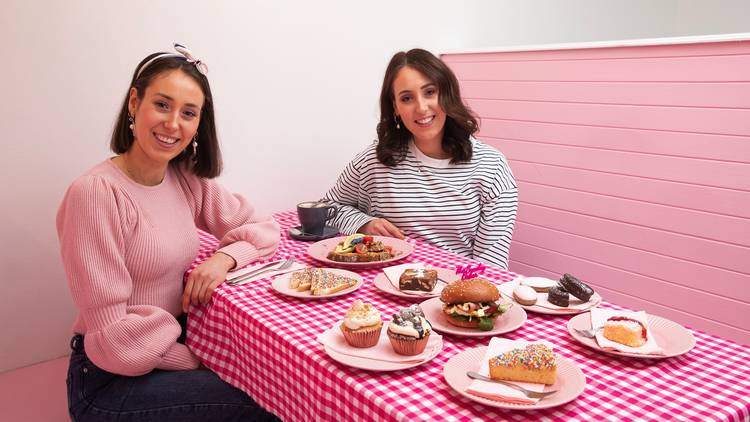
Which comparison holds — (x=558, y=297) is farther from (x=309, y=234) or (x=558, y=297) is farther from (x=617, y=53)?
(x=617, y=53)

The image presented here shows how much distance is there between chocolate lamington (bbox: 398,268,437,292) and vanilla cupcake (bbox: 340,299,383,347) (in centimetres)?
27

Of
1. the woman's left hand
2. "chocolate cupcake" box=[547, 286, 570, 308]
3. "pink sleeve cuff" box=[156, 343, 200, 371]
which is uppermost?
"chocolate cupcake" box=[547, 286, 570, 308]

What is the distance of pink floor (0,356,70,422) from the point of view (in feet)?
6.57

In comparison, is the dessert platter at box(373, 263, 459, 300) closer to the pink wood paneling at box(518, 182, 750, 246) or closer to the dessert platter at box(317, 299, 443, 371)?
the dessert platter at box(317, 299, 443, 371)

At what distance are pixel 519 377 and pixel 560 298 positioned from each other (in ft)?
1.24

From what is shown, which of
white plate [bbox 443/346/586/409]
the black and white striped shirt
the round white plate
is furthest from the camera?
the black and white striped shirt

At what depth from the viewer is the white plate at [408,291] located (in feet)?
4.77

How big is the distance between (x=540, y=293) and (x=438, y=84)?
858 millimetres

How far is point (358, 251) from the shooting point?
174 cm

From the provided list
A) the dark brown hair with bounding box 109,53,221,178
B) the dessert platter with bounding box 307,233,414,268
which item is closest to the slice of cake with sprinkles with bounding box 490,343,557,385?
the dessert platter with bounding box 307,233,414,268

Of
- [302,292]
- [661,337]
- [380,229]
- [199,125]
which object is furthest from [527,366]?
[199,125]

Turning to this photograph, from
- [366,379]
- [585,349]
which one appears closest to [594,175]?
[585,349]

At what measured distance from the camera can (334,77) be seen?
2984mm

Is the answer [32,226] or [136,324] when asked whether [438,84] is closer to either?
[136,324]
